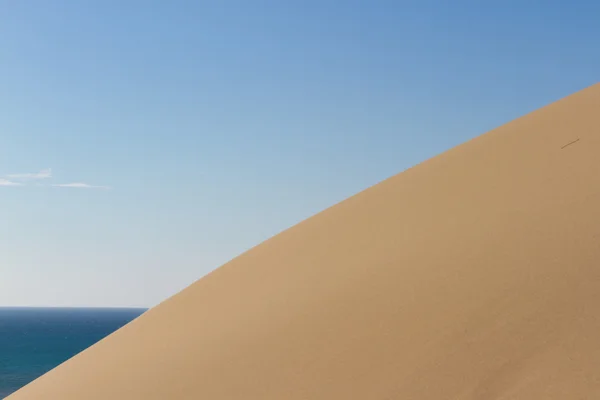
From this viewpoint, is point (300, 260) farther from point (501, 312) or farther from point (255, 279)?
point (501, 312)

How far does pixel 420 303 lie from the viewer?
6.07 meters

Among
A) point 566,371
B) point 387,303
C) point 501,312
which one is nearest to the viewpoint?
point 566,371

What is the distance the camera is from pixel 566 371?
446 cm

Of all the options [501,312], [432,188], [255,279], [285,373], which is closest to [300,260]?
[255,279]

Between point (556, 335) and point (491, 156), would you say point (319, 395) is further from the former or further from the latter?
point (491, 156)

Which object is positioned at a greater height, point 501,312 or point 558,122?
point 558,122

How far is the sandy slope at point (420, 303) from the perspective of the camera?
496cm

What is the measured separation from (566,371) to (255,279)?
5.60m

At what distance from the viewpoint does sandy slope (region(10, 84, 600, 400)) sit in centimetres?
496

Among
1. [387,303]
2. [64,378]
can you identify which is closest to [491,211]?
[387,303]

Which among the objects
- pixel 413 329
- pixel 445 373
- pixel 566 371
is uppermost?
pixel 413 329

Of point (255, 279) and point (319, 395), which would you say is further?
point (255, 279)

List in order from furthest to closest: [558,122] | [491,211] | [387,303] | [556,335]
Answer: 1. [558,122]
2. [491,211]
3. [387,303]
4. [556,335]

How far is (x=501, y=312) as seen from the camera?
5.32 metres
